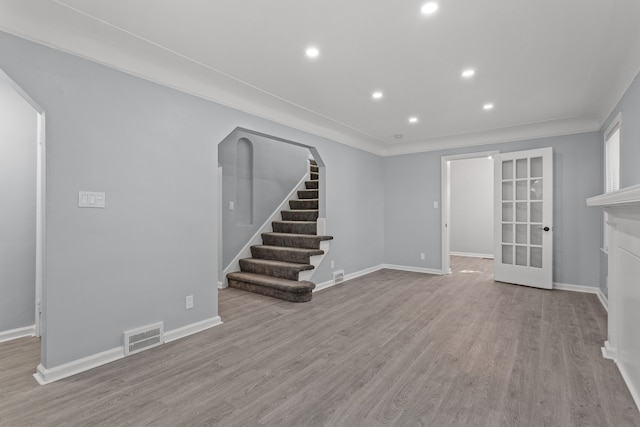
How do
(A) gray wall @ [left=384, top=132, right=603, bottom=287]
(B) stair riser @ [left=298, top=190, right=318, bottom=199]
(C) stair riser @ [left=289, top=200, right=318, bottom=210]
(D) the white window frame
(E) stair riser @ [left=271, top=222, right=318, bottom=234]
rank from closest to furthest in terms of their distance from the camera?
(D) the white window frame
(A) gray wall @ [left=384, top=132, right=603, bottom=287]
(E) stair riser @ [left=271, top=222, right=318, bottom=234]
(C) stair riser @ [left=289, top=200, right=318, bottom=210]
(B) stair riser @ [left=298, top=190, right=318, bottom=199]

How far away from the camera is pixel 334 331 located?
3020mm

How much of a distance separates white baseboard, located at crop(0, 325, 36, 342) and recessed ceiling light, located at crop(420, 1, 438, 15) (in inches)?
161

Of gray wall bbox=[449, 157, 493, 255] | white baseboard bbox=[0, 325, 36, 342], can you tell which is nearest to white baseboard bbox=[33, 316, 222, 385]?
white baseboard bbox=[0, 325, 36, 342]

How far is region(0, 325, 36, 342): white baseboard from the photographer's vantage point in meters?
2.73

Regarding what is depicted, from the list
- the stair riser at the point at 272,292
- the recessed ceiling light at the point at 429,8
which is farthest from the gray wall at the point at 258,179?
the recessed ceiling light at the point at 429,8

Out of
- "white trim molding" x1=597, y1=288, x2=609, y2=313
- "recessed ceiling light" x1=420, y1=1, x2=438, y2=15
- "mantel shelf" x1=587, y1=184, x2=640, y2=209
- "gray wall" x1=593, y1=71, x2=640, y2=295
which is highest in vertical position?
"recessed ceiling light" x1=420, y1=1, x2=438, y2=15

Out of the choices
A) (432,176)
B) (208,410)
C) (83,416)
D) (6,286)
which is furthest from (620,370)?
(6,286)

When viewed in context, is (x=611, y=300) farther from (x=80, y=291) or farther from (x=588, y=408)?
(x=80, y=291)

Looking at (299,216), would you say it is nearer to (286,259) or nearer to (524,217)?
(286,259)

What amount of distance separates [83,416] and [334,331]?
6.35ft

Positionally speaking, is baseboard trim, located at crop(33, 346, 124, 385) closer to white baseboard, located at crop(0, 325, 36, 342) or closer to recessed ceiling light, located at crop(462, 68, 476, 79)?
white baseboard, located at crop(0, 325, 36, 342)

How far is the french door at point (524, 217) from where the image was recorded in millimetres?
4551

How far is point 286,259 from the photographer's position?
4.70 meters

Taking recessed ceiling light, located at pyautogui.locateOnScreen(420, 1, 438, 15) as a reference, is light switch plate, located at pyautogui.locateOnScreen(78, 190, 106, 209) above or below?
below
